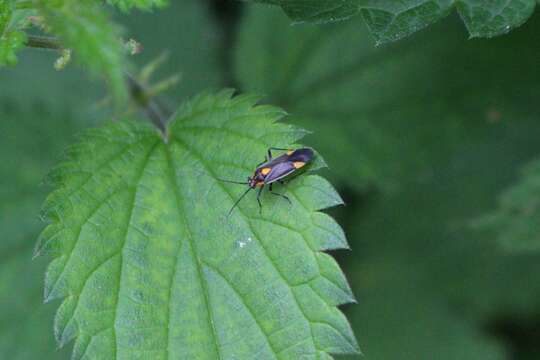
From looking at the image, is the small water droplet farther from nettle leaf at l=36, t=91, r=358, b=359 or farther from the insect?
the insect

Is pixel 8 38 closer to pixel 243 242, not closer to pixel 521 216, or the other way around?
pixel 243 242

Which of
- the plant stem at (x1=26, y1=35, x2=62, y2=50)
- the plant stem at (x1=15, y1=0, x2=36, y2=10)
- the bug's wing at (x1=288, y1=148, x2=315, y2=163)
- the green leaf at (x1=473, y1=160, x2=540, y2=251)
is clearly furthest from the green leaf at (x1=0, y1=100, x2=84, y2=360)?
the green leaf at (x1=473, y1=160, x2=540, y2=251)

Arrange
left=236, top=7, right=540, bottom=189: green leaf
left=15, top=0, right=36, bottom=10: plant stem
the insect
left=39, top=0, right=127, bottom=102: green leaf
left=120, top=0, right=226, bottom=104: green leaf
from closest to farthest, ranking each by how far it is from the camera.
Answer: left=39, top=0, right=127, bottom=102: green leaf, left=15, top=0, right=36, bottom=10: plant stem, the insect, left=236, top=7, right=540, bottom=189: green leaf, left=120, top=0, right=226, bottom=104: green leaf

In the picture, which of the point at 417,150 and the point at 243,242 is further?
the point at 417,150

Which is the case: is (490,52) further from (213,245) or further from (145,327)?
(145,327)

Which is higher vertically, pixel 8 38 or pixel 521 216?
pixel 8 38

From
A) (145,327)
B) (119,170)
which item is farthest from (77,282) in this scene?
(119,170)

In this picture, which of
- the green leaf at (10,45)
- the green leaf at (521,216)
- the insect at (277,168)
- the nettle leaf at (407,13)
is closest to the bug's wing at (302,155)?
the insect at (277,168)

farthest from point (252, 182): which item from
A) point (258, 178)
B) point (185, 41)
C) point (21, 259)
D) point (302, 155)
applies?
point (185, 41)
